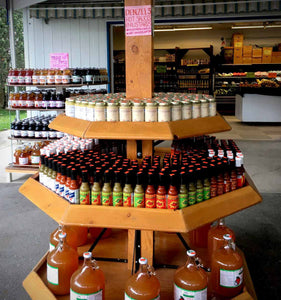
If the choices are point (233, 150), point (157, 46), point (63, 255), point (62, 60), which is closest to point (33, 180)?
point (63, 255)

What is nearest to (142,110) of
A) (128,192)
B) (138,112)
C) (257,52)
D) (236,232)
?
(138,112)

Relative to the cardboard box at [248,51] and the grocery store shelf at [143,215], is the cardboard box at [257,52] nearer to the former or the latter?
the cardboard box at [248,51]

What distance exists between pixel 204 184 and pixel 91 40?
7.53 metres

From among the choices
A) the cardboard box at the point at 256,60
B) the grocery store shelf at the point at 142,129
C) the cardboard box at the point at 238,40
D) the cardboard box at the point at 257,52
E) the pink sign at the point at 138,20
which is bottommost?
the grocery store shelf at the point at 142,129

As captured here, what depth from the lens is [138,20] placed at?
2.22 metres

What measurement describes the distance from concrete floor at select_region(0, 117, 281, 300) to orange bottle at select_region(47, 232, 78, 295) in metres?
0.45

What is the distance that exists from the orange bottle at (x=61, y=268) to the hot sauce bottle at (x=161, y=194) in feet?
2.19

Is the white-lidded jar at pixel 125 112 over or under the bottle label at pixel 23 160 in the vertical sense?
over

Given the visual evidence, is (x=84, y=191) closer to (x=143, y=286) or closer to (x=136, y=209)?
(x=136, y=209)

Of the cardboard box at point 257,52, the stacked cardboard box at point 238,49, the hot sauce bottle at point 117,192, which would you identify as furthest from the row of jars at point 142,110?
the cardboard box at point 257,52

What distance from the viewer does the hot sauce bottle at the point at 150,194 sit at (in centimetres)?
192

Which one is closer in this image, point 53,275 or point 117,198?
point 117,198

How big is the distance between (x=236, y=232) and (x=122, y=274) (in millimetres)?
1520

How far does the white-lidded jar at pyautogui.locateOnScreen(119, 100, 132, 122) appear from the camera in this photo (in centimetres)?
206
